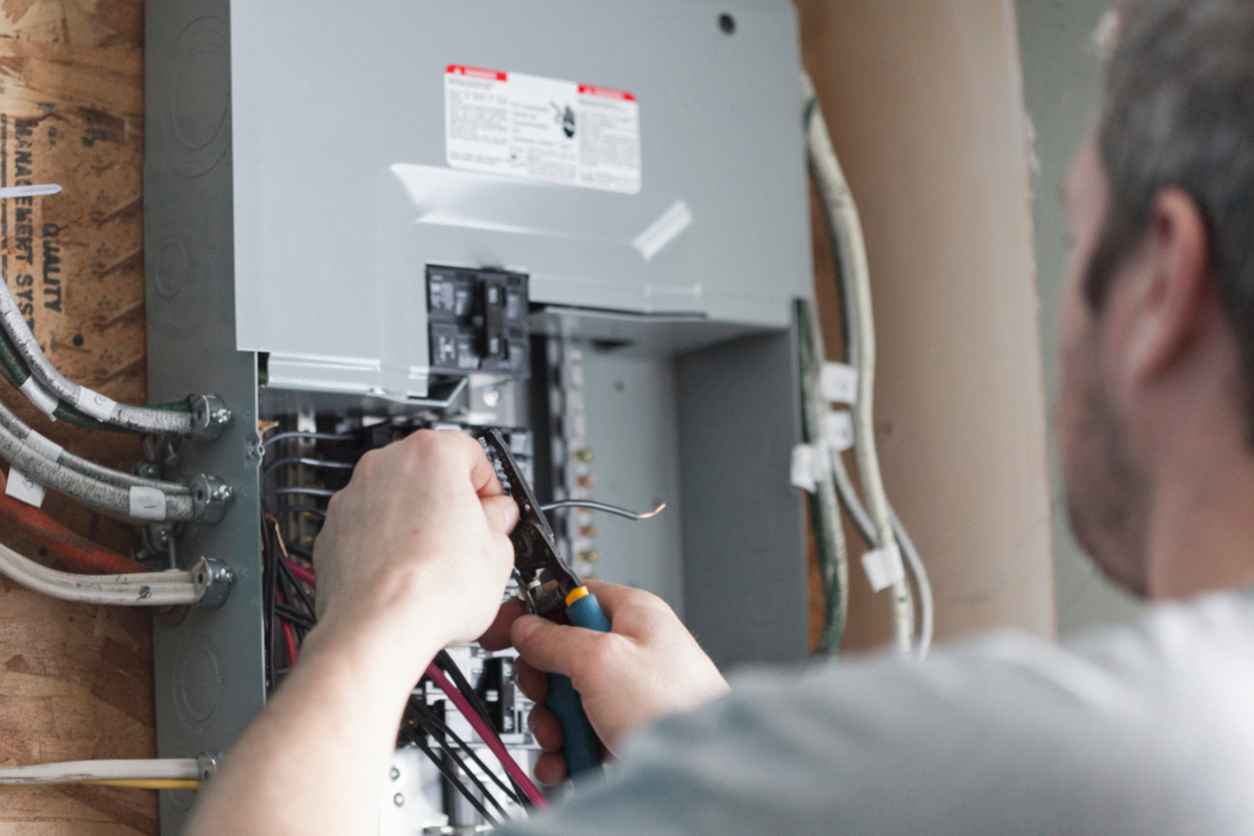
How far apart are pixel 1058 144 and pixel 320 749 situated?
1377 mm

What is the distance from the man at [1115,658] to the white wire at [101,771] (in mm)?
707

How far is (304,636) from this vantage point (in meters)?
1.50

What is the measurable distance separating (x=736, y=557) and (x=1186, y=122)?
1.40 m

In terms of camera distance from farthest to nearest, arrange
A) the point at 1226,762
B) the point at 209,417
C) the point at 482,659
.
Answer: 1. the point at 482,659
2. the point at 209,417
3. the point at 1226,762

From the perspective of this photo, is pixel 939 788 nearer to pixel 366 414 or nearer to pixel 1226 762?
pixel 1226 762

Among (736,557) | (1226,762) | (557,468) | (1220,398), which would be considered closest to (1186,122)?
(1220,398)

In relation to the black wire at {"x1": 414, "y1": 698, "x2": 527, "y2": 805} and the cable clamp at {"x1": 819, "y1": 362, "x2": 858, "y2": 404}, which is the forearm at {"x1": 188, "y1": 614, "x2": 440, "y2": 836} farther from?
the cable clamp at {"x1": 819, "y1": 362, "x2": 858, "y2": 404}

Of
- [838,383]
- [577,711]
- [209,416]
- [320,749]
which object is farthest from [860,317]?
[320,749]

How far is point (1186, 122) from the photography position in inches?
23.8

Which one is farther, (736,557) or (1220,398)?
(736,557)

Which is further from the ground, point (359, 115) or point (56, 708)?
point (359, 115)

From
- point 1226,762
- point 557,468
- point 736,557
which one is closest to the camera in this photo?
point 1226,762

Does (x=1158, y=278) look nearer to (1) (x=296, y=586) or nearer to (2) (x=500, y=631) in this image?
(2) (x=500, y=631)

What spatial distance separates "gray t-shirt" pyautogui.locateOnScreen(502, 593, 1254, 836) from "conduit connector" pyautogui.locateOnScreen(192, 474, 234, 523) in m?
1.00
